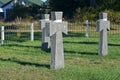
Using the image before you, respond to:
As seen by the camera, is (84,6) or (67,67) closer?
(67,67)

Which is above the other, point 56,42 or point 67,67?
point 56,42

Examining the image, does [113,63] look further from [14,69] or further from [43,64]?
[14,69]

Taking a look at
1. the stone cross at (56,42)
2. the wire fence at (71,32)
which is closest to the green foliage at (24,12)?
the wire fence at (71,32)

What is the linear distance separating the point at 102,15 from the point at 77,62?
3.06m

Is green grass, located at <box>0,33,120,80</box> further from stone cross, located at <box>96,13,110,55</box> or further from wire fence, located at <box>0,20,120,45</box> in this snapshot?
wire fence, located at <box>0,20,120,45</box>

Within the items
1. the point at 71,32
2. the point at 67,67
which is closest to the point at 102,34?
the point at 67,67

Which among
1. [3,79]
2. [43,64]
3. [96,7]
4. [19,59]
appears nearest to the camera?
[3,79]

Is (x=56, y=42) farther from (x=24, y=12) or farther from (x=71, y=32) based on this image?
(x=24, y=12)

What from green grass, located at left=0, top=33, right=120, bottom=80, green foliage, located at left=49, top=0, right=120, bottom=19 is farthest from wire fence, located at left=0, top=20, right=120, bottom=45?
green grass, located at left=0, top=33, right=120, bottom=80

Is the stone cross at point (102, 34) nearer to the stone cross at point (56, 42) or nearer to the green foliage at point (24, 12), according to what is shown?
the stone cross at point (56, 42)

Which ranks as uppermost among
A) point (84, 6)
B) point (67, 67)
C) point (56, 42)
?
point (84, 6)

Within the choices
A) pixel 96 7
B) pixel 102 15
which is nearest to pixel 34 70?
pixel 102 15

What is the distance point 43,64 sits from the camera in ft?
38.5

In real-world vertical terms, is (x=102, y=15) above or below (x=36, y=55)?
above
